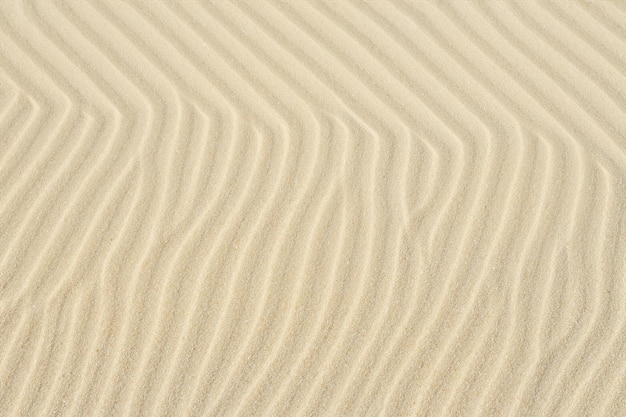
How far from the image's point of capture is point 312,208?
3354mm

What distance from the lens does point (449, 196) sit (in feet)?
11.1

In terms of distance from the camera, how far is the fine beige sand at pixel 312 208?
2998mm

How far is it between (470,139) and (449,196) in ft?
1.08

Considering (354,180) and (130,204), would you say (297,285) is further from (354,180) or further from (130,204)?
(130,204)

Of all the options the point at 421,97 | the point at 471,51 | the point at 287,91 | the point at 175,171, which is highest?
the point at 471,51

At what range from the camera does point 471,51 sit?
389 centimetres

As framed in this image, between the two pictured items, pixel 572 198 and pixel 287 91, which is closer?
pixel 572 198

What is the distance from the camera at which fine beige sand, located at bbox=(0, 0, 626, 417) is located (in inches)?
118

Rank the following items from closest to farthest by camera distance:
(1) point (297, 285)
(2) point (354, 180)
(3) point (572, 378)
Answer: (3) point (572, 378) < (1) point (297, 285) < (2) point (354, 180)

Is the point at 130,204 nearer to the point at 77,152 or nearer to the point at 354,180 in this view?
the point at 77,152

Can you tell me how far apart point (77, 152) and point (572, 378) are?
7.21 feet

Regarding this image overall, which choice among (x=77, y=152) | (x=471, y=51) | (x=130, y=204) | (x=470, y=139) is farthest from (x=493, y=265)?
(x=77, y=152)

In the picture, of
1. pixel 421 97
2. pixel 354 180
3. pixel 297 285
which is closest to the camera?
pixel 297 285

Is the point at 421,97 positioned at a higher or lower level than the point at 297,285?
higher
